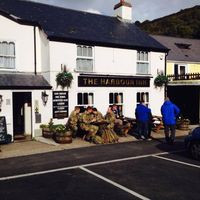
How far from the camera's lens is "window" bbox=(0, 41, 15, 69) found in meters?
14.7

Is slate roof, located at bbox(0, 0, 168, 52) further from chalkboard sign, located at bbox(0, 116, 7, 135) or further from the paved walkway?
the paved walkway

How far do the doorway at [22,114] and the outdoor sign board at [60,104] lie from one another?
4.10 ft

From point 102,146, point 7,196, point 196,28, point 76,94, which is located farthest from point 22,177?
point 196,28

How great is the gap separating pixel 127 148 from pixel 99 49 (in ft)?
21.3

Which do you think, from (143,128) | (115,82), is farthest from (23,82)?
(143,128)

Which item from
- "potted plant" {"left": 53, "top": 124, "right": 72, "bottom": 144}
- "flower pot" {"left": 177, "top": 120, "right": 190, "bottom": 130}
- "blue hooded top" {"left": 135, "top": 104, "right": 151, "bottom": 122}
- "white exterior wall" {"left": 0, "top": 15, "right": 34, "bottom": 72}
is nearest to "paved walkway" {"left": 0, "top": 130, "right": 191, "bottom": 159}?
"potted plant" {"left": 53, "top": 124, "right": 72, "bottom": 144}

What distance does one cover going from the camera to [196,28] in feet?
206

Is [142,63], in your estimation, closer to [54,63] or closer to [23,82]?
[54,63]

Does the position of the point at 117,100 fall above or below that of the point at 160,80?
below

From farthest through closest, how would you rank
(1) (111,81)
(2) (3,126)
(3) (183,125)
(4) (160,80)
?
(4) (160,80) < (3) (183,125) < (1) (111,81) < (2) (3,126)

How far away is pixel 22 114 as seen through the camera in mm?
15461

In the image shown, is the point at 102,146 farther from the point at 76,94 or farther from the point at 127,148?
the point at 76,94

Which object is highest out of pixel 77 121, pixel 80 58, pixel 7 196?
pixel 80 58

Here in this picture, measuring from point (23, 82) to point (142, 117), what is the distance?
19.4 feet
